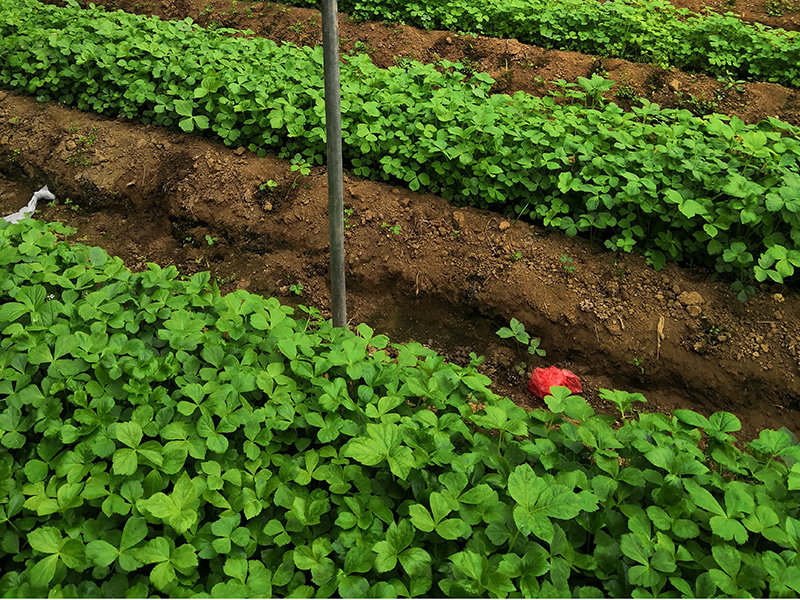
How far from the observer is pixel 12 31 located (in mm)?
5438

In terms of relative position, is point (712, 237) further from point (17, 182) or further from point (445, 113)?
point (17, 182)

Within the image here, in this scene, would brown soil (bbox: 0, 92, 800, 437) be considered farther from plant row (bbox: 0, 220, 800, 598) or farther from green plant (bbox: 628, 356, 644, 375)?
plant row (bbox: 0, 220, 800, 598)

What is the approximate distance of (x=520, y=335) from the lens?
3.36 meters

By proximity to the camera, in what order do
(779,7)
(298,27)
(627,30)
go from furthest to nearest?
(779,7), (298,27), (627,30)

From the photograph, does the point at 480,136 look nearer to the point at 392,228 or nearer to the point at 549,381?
the point at 392,228

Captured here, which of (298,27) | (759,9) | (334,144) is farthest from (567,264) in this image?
(759,9)

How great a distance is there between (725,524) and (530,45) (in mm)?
5737

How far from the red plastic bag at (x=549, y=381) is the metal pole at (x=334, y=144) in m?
1.20

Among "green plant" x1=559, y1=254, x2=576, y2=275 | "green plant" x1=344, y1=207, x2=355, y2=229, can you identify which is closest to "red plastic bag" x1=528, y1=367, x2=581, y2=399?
"green plant" x1=559, y1=254, x2=576, y2=275

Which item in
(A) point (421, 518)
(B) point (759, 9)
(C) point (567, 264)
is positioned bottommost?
(C) point (567, 264)

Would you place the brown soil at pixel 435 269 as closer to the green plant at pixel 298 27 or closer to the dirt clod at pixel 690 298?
the dirt clod at pixel 690 298

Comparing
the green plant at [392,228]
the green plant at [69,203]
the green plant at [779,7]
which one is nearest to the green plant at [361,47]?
the green plant at [392,228]

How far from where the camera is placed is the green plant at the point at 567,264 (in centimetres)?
356

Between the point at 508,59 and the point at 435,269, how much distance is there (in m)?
3.27
